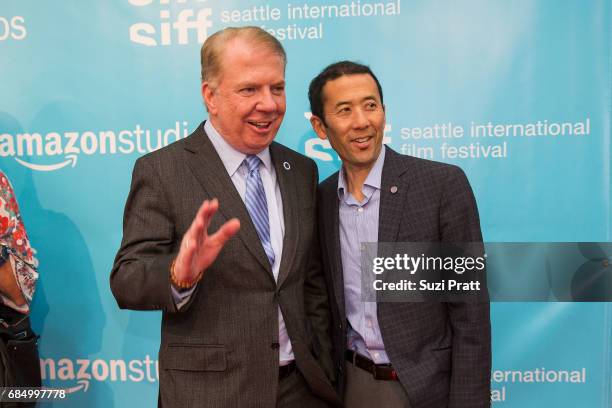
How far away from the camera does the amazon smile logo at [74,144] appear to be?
8.94ft

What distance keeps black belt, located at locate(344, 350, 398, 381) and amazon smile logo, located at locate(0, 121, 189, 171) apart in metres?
1.50

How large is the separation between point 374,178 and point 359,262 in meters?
0.29

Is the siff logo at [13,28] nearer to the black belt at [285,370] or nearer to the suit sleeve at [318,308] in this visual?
the suit sleeve at [318,308]

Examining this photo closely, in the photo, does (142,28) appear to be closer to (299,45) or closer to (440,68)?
(299,45)

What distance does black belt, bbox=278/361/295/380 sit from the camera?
1.65 m

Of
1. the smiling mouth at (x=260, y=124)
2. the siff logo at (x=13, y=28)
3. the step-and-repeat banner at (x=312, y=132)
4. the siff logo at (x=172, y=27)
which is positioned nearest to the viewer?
the smiling mouth at (x=260, y=124)

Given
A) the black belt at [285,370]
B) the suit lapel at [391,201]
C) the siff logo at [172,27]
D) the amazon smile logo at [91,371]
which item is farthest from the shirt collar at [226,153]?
the amazon smile logo at [91,371]

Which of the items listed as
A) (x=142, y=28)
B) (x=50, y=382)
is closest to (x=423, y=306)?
(x=142, y=28)

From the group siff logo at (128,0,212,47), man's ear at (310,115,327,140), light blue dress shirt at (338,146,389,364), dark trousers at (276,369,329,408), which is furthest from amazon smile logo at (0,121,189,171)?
dark trousers at (276,369,329,408)

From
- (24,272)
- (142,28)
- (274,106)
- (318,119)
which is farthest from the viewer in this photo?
(142,28)

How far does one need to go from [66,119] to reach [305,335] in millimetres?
1874

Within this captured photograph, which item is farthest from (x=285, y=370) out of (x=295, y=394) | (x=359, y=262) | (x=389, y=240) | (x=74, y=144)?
(x=74, y=144)

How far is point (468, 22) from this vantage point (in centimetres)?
251

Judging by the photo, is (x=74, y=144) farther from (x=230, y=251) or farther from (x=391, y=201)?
(x=391, y=201)
